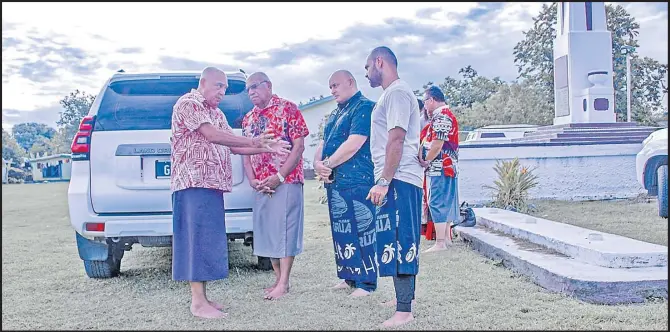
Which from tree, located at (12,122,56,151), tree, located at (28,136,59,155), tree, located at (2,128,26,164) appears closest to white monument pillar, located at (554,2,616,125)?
tree, located at (2,128,26,164)

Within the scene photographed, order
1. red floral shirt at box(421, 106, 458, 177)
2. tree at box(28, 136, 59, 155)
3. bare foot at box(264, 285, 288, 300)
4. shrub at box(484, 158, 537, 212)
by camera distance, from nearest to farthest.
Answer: bare foot at box(264, 285, 288, 300) → red floral shirt at box(421, 106, 458, 177) → shrub at box(484, 158, 537, 212) → tree at box(28, 136, 59, 155)

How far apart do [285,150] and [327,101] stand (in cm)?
3239

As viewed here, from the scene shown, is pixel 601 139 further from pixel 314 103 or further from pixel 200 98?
pixel 314 103

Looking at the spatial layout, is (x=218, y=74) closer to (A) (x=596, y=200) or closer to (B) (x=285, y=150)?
(B) (x=285, y=150)

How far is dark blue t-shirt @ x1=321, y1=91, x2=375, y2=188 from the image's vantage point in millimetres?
4148

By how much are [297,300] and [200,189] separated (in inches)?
41.7

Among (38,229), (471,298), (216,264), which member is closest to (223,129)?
(216,264)

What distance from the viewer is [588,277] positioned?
158 inches

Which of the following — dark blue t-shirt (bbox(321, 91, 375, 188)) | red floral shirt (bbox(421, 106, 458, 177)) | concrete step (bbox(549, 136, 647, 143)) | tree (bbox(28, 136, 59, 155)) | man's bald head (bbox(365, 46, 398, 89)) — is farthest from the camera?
tree (bbox(28, 136, 59, 155))

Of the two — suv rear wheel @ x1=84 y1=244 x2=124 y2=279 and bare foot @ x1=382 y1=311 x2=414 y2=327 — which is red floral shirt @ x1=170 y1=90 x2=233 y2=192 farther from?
suv rear wheel @ x1=84 y1=244 x2=124 y2=279

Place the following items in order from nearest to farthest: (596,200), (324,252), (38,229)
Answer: (324,252), (38,229), (596,200)

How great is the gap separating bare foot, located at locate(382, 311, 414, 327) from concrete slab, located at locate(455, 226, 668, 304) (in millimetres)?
1133

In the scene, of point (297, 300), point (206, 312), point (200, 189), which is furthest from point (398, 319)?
point (200, 189)

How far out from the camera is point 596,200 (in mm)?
11648
